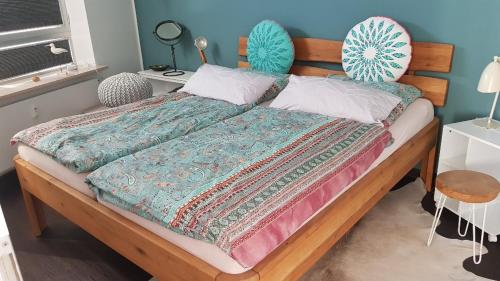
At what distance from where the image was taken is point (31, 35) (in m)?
3.59

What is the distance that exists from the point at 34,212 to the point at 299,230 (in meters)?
1.62

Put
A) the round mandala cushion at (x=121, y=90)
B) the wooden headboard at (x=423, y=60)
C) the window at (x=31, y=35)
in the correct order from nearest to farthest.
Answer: the wooden headboard at (x=423, y=60) → the round mandala cushion at (x=121, y=90) → the window at (x=31, y=35)

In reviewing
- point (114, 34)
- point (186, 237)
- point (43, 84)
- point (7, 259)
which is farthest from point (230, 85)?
point (7, 259)

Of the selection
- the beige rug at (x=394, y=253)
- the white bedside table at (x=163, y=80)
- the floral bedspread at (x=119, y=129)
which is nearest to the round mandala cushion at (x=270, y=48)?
the floral bedspread at (x=119, y=129)

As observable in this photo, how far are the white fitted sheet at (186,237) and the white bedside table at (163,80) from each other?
1598 millimetres

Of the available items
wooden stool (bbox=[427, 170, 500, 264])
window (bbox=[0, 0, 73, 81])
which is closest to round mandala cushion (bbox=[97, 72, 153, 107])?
window (bbox=[0, 0, 73, 81])

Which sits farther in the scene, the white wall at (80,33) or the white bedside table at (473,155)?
the white wall at (80,33)

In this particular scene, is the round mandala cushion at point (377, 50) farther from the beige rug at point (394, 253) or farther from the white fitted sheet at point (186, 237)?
the beige rug at point (394, 253)

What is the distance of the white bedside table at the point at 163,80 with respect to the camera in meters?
3.62

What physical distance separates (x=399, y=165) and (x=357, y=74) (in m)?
0.74

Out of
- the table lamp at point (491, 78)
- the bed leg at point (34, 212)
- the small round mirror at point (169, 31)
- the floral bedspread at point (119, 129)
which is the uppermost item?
the small round mirror at point (169, 31)

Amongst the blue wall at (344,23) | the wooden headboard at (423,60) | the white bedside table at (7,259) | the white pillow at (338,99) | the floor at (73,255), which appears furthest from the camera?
the wooden headboard at (423,60)

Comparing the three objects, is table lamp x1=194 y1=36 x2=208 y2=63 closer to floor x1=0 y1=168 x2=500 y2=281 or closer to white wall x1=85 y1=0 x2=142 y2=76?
Answer: white wall x1=85 y1=0 x2=142 y2=76

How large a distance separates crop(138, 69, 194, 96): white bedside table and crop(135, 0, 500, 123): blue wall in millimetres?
199
